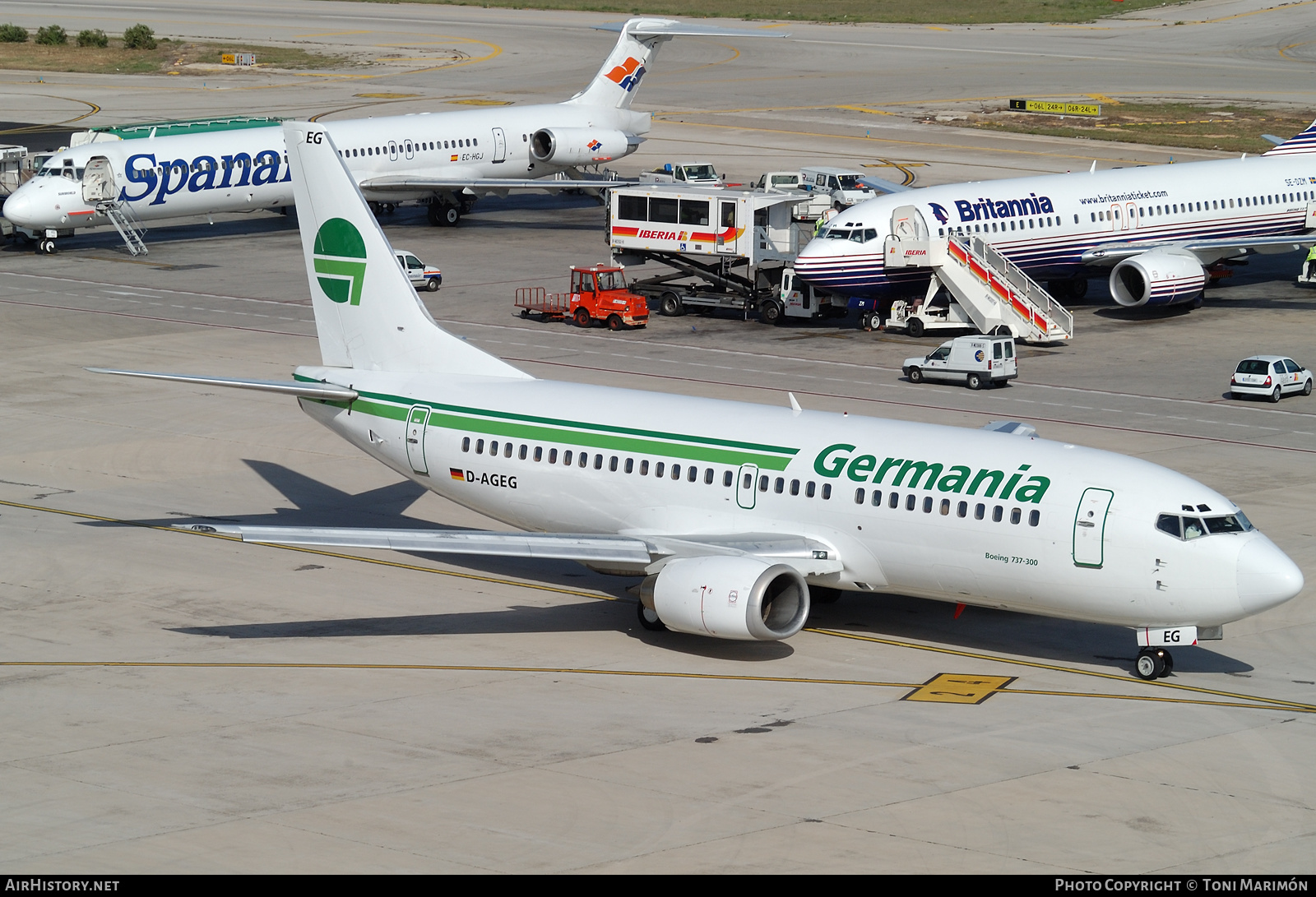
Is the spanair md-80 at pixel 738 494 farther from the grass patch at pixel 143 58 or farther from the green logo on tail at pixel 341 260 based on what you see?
the grass patch at pixel 143 58

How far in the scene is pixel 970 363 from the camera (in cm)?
5503

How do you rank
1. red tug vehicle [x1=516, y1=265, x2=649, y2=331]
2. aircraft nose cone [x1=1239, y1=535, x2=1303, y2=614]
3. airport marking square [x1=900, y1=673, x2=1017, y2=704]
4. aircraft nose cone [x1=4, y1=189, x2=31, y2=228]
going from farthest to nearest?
aircraft nose cone [x1=4, y1=189, x2=31, y2=228], red tug vehicle [x1=516, y1=265, x2=649, y2=331], airport marking square [x1=900, y1=673, x2=1017, y2=704], aircraft nose cone [x1=1239, y1=535, x2=1303, y2=614]

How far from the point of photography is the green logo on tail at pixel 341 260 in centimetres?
3681

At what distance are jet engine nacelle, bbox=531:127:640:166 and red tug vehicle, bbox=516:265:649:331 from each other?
24.0 m

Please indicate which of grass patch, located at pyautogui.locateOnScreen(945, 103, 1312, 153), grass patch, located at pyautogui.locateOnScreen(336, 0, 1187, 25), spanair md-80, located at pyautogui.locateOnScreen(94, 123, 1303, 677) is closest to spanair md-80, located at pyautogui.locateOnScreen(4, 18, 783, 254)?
grass patch, located at pyautogui.locateOnScreen(945, 103, 1312, 153)

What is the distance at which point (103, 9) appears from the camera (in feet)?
591

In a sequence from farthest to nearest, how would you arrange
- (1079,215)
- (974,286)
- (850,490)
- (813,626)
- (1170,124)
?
(1170,124) < (1079,215) < (974,286) < (813,626) < (850,490)

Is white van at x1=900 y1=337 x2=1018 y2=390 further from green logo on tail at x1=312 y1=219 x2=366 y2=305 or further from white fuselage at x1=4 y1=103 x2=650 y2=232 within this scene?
white fuselage at x1=4 y1=103 x2=650 y2=232

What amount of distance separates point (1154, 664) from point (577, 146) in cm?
6501

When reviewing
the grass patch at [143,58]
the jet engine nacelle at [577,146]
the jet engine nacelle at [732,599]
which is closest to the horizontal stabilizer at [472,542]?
the jet engine nacelle at [732,599]

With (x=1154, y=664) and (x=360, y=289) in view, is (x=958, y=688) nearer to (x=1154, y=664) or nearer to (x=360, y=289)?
(x=1154, y=664)

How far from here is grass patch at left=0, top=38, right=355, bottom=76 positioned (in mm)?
142750

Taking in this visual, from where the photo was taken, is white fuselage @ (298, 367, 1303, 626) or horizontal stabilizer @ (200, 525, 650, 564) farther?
horizontal stabilizer @ (200, 525, 650, 564)

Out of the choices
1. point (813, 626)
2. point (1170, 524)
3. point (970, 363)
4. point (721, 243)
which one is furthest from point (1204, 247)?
point (1170, 524)
